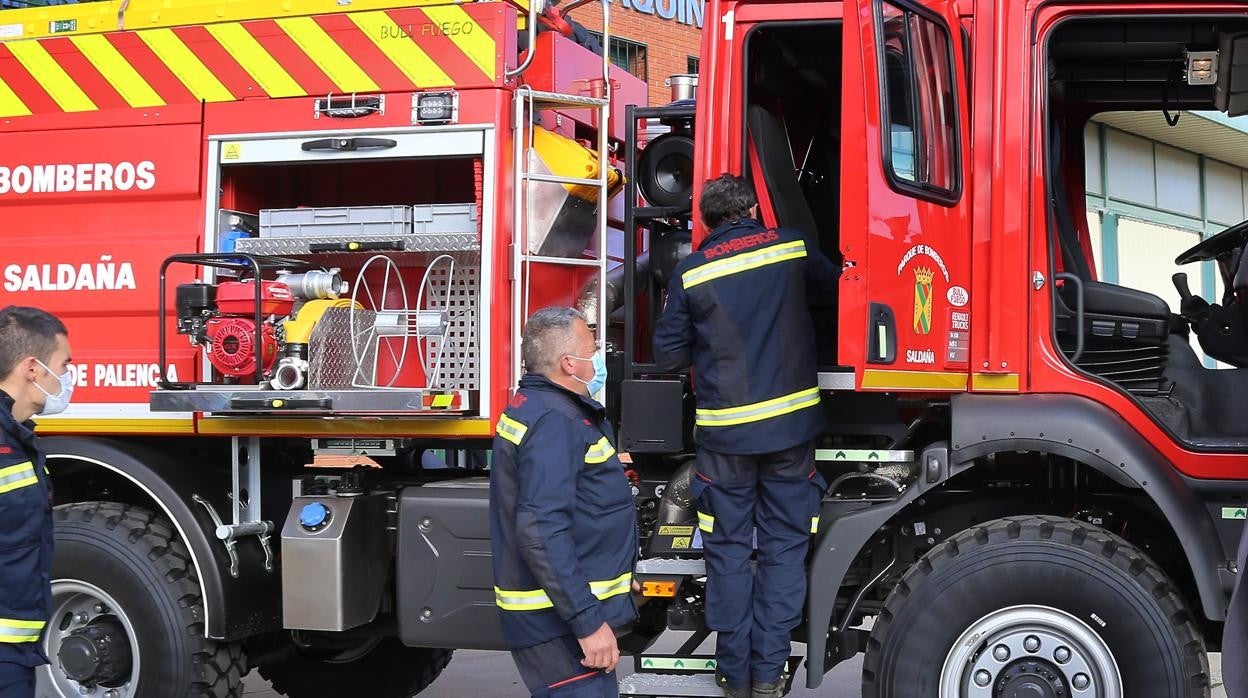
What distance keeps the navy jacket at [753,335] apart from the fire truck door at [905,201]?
0.34m

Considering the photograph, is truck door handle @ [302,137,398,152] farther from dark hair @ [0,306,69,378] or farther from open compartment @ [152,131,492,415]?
dark hair @ [0,306,69,378]

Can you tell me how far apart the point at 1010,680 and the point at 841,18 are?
7.06 ft

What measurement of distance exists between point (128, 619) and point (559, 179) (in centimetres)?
230

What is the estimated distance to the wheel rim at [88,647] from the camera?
16.9 ft

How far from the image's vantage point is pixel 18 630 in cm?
366

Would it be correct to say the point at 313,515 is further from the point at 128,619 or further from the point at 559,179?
the point at 559,179

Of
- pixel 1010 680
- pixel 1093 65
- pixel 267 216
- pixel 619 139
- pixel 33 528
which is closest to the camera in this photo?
pixel 33 528

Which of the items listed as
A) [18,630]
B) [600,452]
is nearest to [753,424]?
[600,452]

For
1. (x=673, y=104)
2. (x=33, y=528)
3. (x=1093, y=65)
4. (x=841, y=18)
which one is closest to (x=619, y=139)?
(x=673, y=104)

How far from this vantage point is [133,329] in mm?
5297

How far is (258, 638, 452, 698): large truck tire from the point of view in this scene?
631 cm

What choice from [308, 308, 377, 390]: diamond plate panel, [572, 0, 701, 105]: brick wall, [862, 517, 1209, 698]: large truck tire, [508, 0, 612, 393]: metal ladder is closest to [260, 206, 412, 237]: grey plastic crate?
[308, 308, 377, 390]: diamond plate panel

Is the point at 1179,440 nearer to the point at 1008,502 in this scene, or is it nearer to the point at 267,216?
the point at 1008,502

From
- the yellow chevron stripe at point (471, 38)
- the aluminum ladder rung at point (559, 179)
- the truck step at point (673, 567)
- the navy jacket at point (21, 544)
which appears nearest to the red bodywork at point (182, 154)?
the yellow chevron stripe at point (471, 38)
